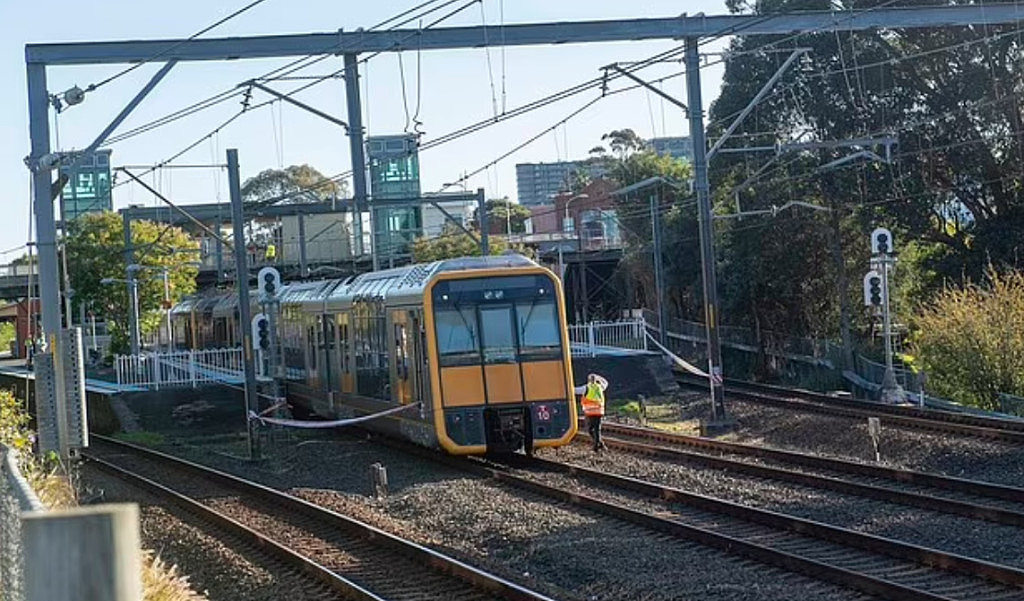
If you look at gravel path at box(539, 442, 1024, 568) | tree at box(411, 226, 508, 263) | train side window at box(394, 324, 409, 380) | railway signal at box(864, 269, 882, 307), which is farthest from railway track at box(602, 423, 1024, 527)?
tree at box(411, 226, 508, 263)

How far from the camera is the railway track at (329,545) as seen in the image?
12367 mm

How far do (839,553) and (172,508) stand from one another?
32.9 feet

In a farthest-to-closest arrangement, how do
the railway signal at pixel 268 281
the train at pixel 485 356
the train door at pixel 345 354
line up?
the railway signal at pixel 268 281, the train door at pixel 345 354, the train at pixel 485 356

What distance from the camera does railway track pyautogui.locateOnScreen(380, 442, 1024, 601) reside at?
444 inches

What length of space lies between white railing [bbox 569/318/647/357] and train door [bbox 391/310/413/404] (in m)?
17.2

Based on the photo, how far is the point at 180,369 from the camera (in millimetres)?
36531

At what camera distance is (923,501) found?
15.9 metres

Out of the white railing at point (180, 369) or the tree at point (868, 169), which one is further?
the tree at point (868, 169)

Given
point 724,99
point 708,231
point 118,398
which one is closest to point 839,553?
point 708,231

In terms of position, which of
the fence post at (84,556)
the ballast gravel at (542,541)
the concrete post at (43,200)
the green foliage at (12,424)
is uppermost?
the concrete post at (43,200)

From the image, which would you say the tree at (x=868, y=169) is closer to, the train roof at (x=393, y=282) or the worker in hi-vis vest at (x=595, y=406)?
the train roof at (x=393, y=282)

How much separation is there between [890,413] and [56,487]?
1700 cm

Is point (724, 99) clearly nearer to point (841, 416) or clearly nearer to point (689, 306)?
point (689, 306)

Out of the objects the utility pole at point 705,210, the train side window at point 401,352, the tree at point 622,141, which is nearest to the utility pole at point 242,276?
the train side window at point 401,352
